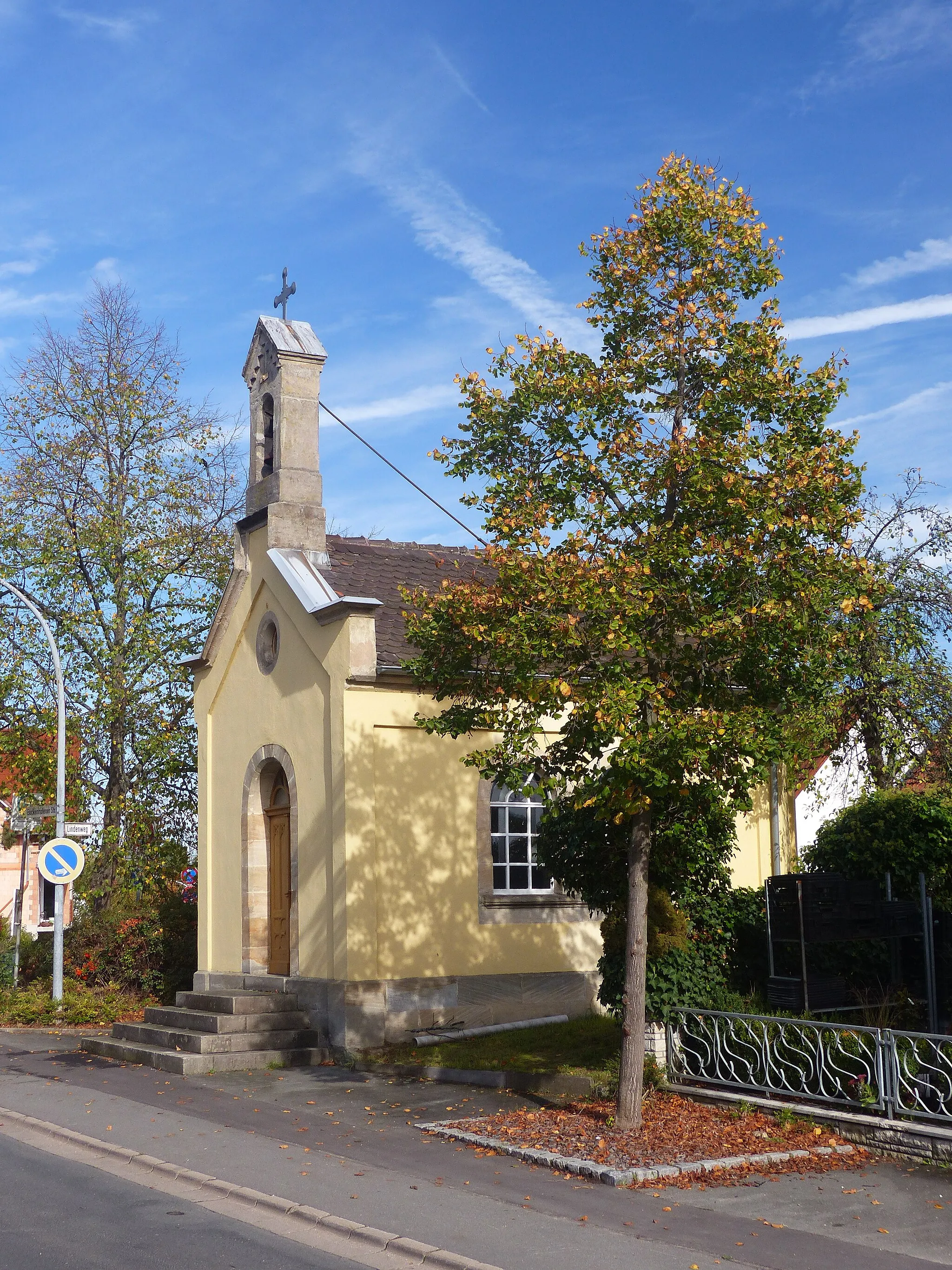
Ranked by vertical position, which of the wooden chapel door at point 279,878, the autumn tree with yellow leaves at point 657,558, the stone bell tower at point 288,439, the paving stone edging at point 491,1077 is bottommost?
the paving stone edging at point 491,1077

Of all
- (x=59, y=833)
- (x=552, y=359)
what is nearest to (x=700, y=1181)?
(x=552, y=359)

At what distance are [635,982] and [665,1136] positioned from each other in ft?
3.99

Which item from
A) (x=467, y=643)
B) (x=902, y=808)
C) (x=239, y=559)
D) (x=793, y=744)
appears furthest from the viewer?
(x=239, y=559)

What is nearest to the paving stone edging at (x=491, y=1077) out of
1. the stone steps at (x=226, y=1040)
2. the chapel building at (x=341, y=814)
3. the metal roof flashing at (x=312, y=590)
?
the stone steps at (x=226, y=1040)

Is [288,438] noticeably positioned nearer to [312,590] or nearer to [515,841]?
[312,590]

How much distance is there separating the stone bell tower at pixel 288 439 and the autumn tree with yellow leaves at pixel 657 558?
7098 millimetres

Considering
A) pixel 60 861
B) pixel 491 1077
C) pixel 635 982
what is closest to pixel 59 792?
pixel 60 861

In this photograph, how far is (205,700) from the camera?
19.9 metres

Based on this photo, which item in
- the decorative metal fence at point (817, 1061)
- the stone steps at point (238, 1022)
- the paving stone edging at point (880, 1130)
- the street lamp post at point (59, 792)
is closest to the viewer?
the paving stone edging at point (880, 1130)

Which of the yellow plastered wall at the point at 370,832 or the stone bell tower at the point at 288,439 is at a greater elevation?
the stone bell tower at the point at 288,439

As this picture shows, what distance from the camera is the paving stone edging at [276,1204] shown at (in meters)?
7.16

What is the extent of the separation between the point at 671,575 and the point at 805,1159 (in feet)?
15.3

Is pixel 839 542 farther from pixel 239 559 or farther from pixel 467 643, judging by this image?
pixel 239 559

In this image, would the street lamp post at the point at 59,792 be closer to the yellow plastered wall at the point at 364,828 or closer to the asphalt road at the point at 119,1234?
the yellow plastered wall at the point at 364,828
